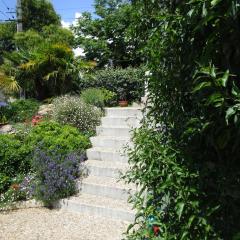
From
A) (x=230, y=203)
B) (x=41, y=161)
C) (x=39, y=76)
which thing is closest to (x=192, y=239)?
(x=230, y=203)

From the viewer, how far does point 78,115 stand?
332 inches

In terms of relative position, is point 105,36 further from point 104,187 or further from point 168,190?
point 168,190

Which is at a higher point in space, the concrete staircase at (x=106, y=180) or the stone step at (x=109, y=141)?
the stone step at (x=109, y=141)

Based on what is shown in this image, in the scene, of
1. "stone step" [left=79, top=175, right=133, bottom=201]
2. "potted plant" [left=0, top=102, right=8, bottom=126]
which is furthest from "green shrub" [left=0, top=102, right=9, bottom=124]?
"stone step" [left=79, top=175, right=133, bottom=201]

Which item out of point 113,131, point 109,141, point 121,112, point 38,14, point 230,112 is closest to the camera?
point 230,112

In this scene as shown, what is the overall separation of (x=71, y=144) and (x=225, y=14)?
5.27 metres

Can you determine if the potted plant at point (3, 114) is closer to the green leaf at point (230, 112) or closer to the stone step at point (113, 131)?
the stone step at point (113, 131)

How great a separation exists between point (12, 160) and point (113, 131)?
6.81ft

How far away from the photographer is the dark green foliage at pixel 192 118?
2.01 meters

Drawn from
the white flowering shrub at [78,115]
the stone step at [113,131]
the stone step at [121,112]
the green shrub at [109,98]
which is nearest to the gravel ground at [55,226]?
the stone step at [113,131]

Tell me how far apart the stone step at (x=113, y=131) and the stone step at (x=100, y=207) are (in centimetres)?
192

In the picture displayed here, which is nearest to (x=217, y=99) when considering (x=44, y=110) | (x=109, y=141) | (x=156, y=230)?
(x=156, y=230)

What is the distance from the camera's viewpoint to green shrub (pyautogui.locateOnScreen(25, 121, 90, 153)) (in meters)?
6.70

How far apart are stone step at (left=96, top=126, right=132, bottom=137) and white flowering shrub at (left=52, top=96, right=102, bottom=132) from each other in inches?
10.2
